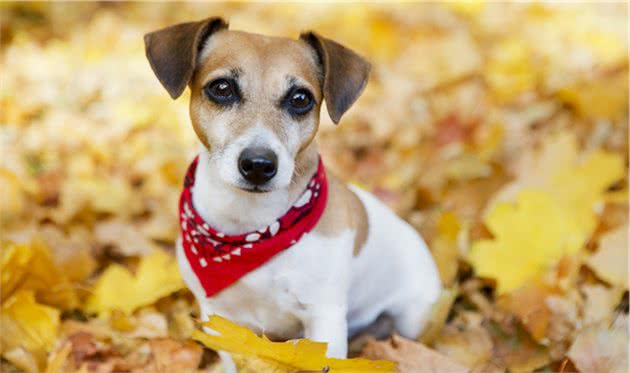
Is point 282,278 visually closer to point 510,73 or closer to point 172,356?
point 172,356

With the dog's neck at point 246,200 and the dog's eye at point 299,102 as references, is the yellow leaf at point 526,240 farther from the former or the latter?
the dog's eye at point 299,102

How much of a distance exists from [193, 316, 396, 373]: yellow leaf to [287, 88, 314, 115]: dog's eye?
2.71 feet

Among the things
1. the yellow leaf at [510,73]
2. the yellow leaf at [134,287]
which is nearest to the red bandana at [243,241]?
the yellow leaf at [134,287]

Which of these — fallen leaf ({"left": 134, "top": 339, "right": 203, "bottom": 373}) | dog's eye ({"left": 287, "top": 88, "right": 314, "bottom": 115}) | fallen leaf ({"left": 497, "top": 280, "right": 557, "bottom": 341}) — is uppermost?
dog's eye ({"left": 287, "top": 88, "right": 314, "bottom": 115})

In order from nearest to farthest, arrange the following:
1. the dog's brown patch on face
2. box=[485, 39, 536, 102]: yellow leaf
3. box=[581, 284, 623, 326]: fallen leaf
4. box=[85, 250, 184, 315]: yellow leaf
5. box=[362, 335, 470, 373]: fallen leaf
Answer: the dog's brown patch on face
box=[362, 335, 470, 373]: fallen leaf
box=[581, 284, 623, 326]: fallen leaf
box=[85, 250, 184, 315]: yellow leaf
box=[485, 39, 536, 102]: yellow leaf

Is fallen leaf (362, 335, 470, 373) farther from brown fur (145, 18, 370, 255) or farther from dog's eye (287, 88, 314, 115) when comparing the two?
dog's eye (287, 88, 314, 115)

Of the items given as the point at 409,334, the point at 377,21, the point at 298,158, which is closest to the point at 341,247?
the point at 298,158

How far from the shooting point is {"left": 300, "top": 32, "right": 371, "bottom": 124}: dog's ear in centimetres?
275

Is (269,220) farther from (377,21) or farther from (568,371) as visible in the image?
(377,21)

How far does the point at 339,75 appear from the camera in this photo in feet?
9.11

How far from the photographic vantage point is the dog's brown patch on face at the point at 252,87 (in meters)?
2.59

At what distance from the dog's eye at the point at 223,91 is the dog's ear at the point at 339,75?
0.35m

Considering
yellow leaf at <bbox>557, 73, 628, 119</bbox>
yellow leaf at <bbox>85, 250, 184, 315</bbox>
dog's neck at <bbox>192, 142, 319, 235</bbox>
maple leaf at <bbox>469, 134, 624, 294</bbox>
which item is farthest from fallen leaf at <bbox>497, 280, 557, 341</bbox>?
yellow leaf at <bbox>557, 73, 628, 119</bbox>

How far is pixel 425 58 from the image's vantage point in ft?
21.4
